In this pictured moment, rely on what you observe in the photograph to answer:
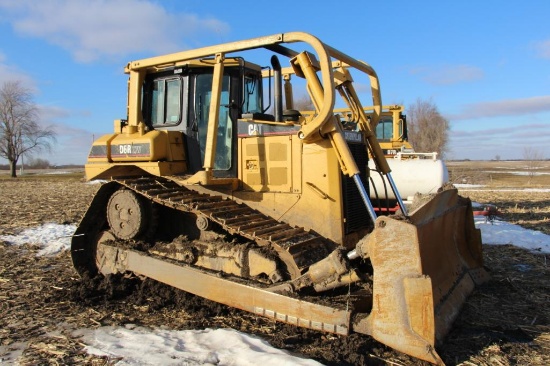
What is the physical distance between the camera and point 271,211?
226 inches

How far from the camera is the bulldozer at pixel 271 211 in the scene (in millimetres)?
4293

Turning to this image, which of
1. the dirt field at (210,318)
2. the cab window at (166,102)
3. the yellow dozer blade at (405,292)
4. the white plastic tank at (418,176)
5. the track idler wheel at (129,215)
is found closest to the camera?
the yellow dozer blade at (405,292)

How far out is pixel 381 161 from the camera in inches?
243

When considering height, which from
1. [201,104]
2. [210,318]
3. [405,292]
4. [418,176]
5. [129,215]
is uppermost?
[201,104]

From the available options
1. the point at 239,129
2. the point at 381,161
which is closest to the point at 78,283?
the point at 239,129

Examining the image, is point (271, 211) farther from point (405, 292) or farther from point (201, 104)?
Result: point (405, 292)

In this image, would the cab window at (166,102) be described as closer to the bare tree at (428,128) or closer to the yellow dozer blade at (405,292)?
the yellow dozer blade at (405,292)

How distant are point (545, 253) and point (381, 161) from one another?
4376mm

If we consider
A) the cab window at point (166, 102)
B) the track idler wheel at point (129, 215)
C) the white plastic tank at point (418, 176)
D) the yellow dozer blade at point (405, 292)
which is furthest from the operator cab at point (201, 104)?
the white plastic tank at point (418, 176)

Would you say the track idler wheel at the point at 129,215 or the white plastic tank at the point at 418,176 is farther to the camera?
the white plastic tank at the point at 418,176

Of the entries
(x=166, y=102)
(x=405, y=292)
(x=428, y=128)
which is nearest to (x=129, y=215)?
(x=166, y=102)

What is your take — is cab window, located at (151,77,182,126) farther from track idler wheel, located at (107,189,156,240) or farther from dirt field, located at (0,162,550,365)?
dirt field, located at (0,162,550,365)

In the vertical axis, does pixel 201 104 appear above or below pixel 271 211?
above

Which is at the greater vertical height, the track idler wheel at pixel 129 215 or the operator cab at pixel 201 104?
the operator cab at pixel 201 104
